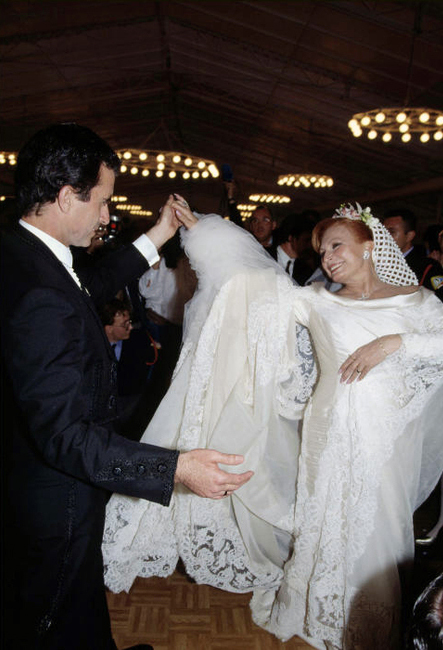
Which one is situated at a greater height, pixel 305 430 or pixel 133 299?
pixel 133 299

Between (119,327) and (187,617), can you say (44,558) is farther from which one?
(119,327)

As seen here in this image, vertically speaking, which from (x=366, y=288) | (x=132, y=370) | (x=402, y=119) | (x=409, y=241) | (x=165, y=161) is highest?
(x=402, y=119)

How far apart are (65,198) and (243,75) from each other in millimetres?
9099

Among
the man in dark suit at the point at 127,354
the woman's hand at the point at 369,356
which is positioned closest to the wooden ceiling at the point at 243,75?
the man in dark suit at the point at 127,354

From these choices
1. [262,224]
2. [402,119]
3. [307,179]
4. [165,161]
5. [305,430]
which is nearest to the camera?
[305,430]

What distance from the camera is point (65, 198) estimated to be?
1321mm

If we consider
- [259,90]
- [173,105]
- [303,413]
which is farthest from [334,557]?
[173,105]

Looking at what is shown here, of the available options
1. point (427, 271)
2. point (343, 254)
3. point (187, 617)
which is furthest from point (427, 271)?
point (187, 617)

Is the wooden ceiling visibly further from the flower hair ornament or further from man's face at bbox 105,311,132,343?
man's face at bbox 105,311,132,343

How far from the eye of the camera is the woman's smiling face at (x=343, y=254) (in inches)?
88.6

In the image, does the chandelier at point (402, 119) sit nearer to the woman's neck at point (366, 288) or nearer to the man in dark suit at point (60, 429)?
the woman's neck at point (366, 288)

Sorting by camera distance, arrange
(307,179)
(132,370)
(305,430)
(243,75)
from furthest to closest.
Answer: (307,179)
(243,75)
(132,370)
(305,430)

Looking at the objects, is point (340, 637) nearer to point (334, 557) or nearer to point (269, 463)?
point (334, 557)

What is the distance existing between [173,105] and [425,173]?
20.0 feet
